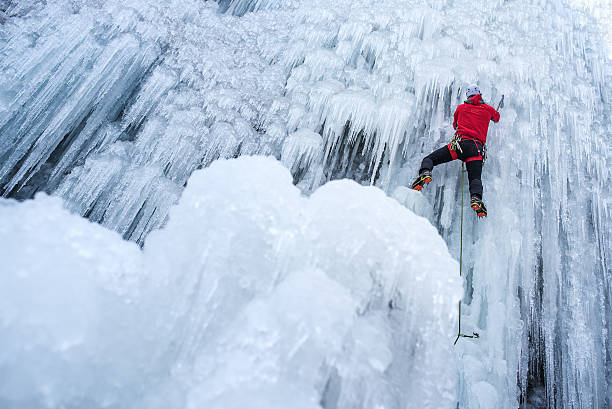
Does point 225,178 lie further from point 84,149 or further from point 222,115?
point 84,149

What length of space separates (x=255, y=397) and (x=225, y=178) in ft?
3.69

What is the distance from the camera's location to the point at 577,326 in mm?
3271

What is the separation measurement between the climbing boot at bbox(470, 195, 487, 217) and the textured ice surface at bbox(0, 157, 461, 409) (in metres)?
1.63

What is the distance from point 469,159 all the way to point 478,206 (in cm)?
55

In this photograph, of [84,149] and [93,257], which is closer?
[93,257]

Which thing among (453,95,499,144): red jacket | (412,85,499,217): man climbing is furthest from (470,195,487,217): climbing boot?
(453,95,499,144): red jacket

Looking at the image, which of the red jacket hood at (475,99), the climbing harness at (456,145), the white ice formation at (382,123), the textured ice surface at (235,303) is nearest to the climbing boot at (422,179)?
the white ice formation at (382,123)

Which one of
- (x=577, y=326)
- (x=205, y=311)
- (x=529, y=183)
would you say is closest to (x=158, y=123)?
(x=205, y=311)

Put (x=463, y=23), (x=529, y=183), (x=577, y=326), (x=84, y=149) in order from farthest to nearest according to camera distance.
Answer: (x=463, y=23) → (x=84, y=149) → (x=529, y=183) → (x=577, y=326)

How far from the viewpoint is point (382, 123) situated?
4352 millimetres

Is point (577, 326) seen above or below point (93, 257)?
below

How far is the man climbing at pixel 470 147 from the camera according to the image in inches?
137

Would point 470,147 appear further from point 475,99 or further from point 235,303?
point 235,303

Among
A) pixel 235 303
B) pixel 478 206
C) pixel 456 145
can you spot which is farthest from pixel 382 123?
pixel 235 303
